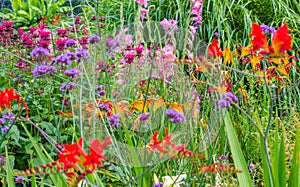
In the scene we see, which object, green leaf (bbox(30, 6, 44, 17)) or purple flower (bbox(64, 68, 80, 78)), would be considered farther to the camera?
green leaf (bbox(30, 6, 44, 17))

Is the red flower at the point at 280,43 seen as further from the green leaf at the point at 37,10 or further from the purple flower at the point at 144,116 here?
the green leaf at the point at 37,10

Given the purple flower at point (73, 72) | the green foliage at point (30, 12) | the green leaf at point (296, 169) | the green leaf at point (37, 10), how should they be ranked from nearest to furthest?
the green leaf at point (296, 169)
the purple flower at point (73, 72)
the green foliage at point (30, 12)
the green leaf at point (37, 10)

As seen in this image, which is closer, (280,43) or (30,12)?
(280,43)

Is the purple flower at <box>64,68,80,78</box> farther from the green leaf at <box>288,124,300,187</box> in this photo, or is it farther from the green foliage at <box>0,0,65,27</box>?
the green foliage at <box>0,0,65,27</box>

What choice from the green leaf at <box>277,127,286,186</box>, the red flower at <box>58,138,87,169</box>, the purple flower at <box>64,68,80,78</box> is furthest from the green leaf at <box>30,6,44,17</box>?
the red flower at <box>58,138,87,169</box>

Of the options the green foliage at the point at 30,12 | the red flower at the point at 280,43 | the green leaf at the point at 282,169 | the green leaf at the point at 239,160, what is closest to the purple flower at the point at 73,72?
the green leaf at the point at 239,160

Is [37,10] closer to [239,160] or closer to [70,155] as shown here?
[239,160]

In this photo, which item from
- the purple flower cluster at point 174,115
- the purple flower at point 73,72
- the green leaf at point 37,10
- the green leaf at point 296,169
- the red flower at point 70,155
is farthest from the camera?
the green leaf at point 37,10

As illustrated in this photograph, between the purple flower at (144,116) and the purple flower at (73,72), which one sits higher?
the purple flower at (73,72)

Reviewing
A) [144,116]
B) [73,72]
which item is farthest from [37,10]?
[144,116]

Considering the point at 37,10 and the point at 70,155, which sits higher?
the point at 70,155

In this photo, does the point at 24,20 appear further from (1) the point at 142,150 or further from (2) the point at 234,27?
(1) the point at 142,150

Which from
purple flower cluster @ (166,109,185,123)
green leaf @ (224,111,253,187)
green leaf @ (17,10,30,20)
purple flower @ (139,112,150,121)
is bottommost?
green leaf @ (17,10,30,20)

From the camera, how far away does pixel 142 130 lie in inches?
63.7
